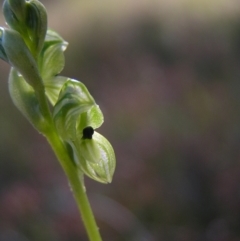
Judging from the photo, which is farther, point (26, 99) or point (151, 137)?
point (151, 137)

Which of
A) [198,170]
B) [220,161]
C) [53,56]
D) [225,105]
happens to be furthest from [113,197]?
[53,56]

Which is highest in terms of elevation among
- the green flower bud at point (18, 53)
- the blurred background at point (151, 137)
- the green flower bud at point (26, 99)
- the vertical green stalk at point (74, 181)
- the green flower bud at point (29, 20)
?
the green flower bud at point (29, 20)

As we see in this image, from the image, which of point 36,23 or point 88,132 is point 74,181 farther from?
point 36,23

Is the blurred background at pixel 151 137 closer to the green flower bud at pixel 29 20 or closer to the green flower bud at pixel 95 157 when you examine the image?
the green flower bud at pixel 95 157

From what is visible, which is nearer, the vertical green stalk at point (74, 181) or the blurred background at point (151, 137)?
the vertical green stalk at point (74, 181)

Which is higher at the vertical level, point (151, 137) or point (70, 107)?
point (70, 107)

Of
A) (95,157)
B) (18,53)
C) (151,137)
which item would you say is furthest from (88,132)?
(151,137)

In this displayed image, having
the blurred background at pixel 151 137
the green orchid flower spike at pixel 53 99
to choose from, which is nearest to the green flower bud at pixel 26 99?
the green orchid flower spike at pixel 53 99

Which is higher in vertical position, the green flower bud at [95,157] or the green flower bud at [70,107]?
the green flower bud at [70,107]
